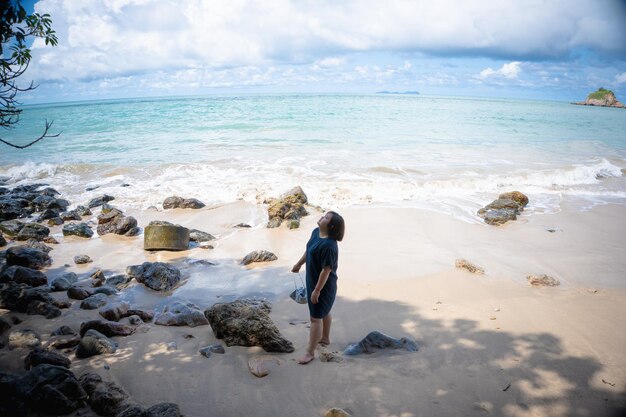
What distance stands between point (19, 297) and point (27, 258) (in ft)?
7.53

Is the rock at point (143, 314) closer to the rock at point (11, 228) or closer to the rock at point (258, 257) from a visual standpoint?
the rock at point (258, 257)

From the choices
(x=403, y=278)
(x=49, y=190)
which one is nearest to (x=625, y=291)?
(x=403, y=278)

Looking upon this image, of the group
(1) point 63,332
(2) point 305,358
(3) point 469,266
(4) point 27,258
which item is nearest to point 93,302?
(1) point 63,332

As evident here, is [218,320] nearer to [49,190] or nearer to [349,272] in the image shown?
[349,272]

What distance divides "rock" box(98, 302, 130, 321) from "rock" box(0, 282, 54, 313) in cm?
96

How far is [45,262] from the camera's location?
23.3ft

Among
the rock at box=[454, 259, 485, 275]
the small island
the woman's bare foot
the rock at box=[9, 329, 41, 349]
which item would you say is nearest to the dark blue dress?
the woman's bare foot

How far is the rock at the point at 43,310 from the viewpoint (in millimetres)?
4928

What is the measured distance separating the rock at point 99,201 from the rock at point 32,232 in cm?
278

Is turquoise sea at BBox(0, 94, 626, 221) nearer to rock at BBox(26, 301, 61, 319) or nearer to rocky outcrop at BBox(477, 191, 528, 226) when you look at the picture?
rocky outcrop at BBox(477, 191, 528, 226)

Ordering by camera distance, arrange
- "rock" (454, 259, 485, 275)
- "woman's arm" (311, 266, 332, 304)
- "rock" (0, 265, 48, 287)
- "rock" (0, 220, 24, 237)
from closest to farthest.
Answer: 1. "woman's arm" (311, 266, 332, 304)
2. "rock" (0, 265, 48, 287)
3. "rock" (454, 259, 485, 275)
4. "rock" (0, 220, 24, 237)

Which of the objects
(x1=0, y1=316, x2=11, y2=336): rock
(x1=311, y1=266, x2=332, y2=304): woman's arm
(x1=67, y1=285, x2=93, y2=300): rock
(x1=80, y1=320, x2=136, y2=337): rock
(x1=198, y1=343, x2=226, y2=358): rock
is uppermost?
(x1=311, y1=266, x2=332, y2=304): woman's arm

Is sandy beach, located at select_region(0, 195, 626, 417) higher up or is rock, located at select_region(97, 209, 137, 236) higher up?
sandy beach, located at select_region(0, 195, 626, 417)

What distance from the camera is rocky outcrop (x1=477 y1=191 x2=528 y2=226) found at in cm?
920
